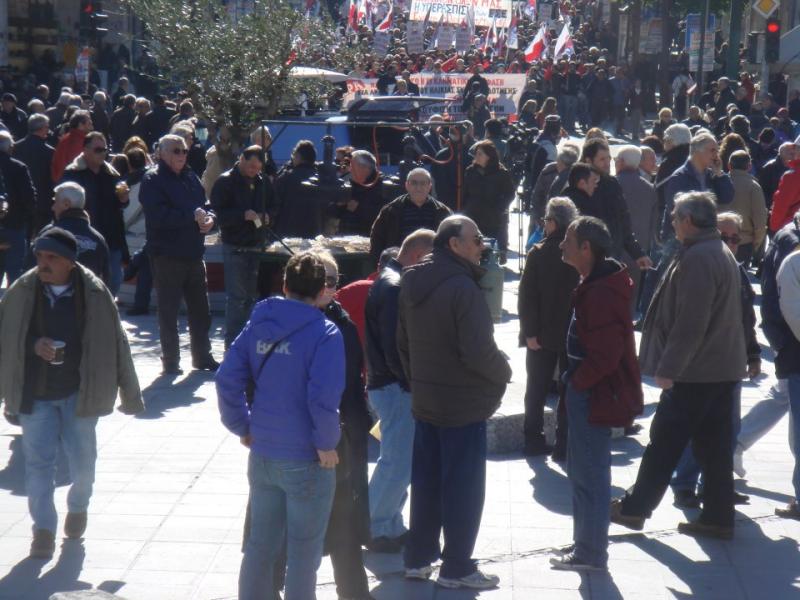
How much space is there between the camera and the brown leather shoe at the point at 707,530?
22.8ft

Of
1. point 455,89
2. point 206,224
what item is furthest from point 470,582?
point 455,89

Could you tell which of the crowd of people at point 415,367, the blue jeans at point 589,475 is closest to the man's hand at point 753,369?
the crowd of people at point 415,367

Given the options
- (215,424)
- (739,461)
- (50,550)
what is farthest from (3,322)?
(739,461)

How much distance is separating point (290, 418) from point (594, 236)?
1792 mm

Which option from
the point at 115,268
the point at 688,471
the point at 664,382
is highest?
the point at 664,382

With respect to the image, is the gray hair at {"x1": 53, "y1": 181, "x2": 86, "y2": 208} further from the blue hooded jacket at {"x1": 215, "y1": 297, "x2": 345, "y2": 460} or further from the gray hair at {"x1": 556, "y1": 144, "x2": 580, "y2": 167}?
the gray hair at {"x1": 556, "y1": 144, "x2": 580, "y2": 167}

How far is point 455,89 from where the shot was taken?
28.1 metres

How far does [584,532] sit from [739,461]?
2.08 metres

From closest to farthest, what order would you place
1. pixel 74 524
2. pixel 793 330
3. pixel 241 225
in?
1. pixel 74 524
2. pixel 793 330
3. pixel 241 225

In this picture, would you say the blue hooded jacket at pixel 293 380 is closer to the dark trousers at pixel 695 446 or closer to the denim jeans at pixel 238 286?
the dark trousers at pixel 695 446

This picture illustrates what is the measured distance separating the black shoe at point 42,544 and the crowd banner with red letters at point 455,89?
14.9 m

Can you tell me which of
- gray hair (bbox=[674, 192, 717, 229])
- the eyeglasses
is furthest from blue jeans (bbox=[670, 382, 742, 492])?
gray hair (bbox=[674, 192, 717, 229])

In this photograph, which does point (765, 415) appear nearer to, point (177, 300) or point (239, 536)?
point (239, 536)

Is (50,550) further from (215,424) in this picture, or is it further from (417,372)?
(215,424)
